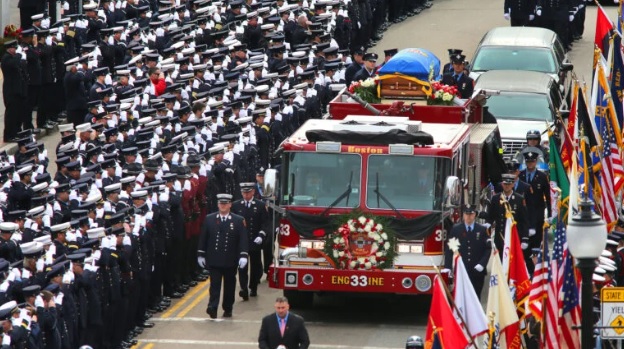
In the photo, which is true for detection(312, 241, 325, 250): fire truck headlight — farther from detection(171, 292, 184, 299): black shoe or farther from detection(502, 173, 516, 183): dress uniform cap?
detection(502, 173, 516, 183): dress uniform cap

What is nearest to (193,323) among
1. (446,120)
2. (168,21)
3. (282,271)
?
(282,271)

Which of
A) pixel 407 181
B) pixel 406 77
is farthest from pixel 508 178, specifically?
pixel 407 181

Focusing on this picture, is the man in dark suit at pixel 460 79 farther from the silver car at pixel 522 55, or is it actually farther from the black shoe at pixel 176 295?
the black shoe at pixel 176 295

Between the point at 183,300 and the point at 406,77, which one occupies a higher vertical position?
the point at 406,77

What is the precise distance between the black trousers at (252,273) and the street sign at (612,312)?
8416 millimetres

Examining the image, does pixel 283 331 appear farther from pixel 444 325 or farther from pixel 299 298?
pixel 299 298

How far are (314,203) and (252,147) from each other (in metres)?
5.33

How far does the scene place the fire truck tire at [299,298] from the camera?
2281cm

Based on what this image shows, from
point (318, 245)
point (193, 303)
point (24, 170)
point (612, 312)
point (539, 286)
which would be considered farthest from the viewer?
point (24, 170)

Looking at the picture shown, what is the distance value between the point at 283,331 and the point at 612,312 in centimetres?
424

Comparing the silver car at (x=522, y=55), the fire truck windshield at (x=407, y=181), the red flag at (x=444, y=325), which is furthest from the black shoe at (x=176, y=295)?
the silver car at (x=522, y=55)

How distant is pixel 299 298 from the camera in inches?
901

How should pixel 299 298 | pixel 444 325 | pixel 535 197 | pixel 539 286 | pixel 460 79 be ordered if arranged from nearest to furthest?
pixel 444 325 → pixel 539 286 → pixel 299 298 → pixel 535 197 → pixel 460 79

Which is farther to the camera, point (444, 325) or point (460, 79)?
point (460, 79)
